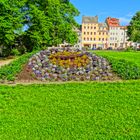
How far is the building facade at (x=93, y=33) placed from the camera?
105562mm

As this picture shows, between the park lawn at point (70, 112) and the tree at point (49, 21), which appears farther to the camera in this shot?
the tree at point (49, 21)

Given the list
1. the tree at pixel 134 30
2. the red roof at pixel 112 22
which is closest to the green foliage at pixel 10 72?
the tree at pixel 134 30

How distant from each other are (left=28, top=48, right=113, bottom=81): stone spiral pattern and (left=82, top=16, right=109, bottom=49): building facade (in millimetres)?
91088

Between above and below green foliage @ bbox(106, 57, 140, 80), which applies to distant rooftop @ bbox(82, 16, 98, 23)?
above

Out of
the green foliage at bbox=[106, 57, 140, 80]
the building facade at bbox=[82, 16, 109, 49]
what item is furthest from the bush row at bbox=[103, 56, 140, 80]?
the building facade at bbox=[82, 16, 109, 49]

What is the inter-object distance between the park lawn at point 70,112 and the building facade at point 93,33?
94.5 metres

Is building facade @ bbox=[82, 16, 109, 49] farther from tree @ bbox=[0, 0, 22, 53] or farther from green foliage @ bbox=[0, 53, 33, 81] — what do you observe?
green foliage @ bbox=[0, 53, 33, 81]

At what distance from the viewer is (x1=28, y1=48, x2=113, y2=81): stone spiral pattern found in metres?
11.6

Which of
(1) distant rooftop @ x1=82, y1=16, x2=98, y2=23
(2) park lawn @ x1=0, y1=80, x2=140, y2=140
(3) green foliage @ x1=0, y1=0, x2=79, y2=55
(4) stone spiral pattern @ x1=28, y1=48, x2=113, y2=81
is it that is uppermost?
(1) distant rooftop @ x1=82, y1=16, x2=98, y2=23

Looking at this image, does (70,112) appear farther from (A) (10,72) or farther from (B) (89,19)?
(B) (89,19)

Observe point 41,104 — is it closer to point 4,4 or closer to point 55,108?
point 55,108

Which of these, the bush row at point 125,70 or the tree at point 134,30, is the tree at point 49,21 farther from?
the tree at point 134,30

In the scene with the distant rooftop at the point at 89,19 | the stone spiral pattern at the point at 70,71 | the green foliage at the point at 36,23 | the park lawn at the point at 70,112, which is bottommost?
the park lawn at the point at 70,112

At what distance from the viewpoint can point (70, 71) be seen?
1208 centimetres
